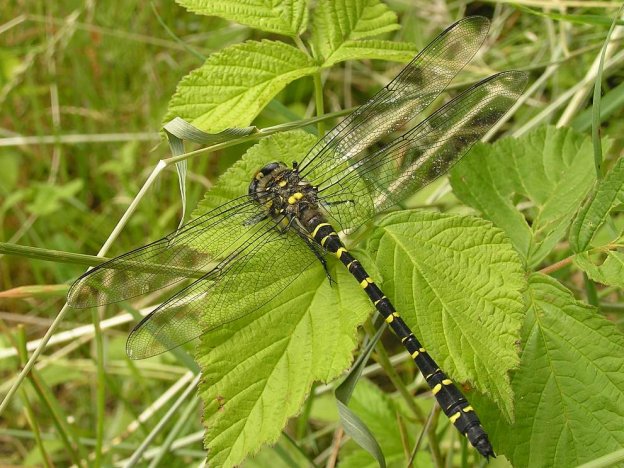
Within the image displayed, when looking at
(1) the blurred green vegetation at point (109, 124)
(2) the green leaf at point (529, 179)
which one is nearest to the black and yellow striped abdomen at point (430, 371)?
(2) the green leaf at point (529, 179)

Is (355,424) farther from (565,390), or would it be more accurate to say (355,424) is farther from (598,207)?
(598,207)

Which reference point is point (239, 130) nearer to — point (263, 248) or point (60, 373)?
point (263, 248)

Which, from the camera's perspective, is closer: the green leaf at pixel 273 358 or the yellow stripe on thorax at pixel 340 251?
the green leaf at pixel 273 358

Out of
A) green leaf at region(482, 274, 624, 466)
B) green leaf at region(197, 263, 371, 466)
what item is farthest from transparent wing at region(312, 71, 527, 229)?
green leaf at region(482, 274, 624, 466)

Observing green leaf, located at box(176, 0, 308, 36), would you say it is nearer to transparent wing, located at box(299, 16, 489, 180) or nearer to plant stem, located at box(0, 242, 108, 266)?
transparent wing, located at box(299, 16, 489, 180)

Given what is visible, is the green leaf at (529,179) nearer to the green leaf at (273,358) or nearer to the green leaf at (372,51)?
the green leaf at (372,51)

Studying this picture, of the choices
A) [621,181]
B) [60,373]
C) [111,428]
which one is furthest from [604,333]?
[60,373]
